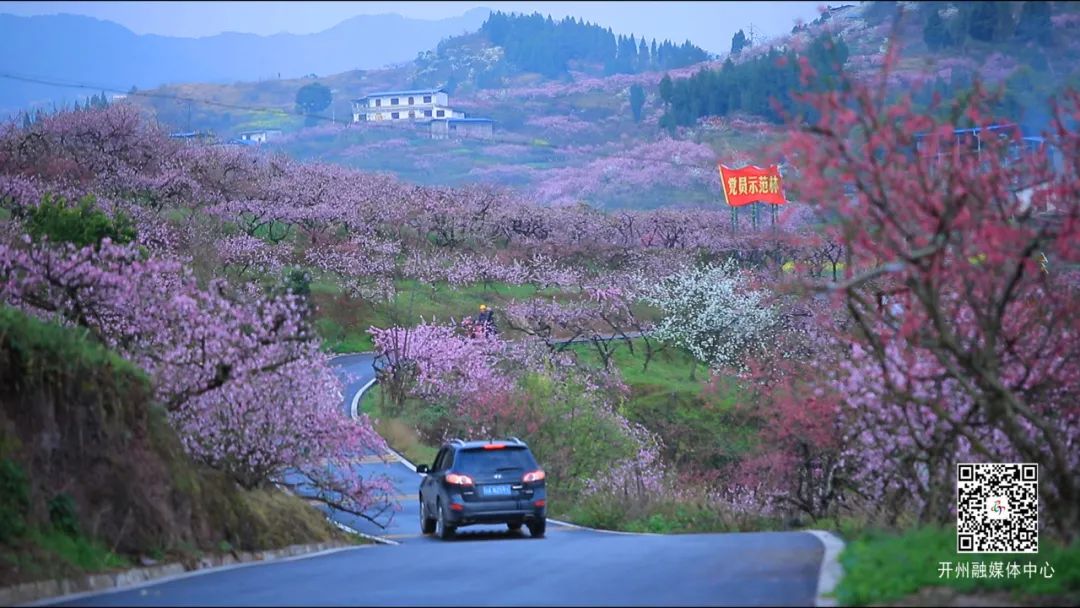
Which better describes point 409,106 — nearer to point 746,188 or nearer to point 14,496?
point 746,188

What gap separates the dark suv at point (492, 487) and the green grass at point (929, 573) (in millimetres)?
12004

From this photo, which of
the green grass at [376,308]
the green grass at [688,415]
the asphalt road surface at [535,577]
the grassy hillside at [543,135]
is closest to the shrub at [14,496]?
the asphalt road surface at [535,577]

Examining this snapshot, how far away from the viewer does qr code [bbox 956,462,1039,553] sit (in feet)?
40.9

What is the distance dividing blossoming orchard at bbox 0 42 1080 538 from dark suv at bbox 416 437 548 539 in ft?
7.36

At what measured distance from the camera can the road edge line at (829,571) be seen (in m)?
11.5

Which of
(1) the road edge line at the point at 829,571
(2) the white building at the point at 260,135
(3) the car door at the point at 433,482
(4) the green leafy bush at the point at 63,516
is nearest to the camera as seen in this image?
(1) the road edge line at the point at 829,571

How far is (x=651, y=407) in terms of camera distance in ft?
173

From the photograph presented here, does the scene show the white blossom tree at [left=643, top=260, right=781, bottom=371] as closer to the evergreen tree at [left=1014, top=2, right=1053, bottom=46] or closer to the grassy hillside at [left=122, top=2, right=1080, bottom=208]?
the grassy hillside at [left=122, top=2, right=1080, bottom=208]

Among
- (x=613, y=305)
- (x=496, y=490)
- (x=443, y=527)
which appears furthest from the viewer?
(x=613, y=305)

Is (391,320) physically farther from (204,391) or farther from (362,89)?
(362,89)

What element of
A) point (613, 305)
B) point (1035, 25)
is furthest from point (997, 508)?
point (613, 305)

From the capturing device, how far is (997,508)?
13.2 metres

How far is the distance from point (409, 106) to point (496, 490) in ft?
476

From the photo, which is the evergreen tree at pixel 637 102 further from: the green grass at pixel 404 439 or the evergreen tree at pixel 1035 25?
the evergreen tree at pixel 1035 25
